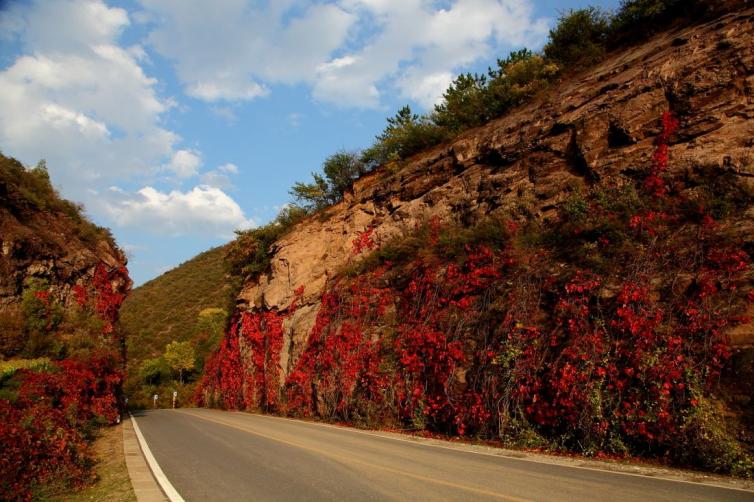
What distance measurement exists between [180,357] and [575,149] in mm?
45410

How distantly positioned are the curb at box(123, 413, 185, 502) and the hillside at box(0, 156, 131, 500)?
0.76 meters

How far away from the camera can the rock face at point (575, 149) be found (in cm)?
1289

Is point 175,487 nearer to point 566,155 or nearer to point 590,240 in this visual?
point 590,240

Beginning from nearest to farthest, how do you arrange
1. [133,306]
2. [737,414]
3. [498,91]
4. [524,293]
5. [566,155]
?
[737,414] < [524,293] < [566,155] < [498,91] < [133,306]

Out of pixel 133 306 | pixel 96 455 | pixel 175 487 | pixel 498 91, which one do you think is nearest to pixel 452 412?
pixel 175 487

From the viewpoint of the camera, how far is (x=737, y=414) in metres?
7.96

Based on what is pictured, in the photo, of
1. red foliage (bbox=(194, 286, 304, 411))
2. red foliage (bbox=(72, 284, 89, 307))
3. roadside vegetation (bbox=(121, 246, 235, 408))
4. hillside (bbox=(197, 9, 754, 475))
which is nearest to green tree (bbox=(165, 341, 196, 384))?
roadside vegetation (bbox=(121, 246, 235, 408))

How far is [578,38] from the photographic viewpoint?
22.3 meters

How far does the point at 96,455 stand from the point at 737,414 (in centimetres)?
1313

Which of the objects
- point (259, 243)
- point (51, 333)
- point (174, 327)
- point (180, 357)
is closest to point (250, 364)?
point (259, 243)

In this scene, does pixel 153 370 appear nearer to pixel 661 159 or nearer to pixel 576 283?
pixel 576 283

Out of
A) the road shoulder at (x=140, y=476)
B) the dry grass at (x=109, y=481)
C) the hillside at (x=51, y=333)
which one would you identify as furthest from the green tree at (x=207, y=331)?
the road shoulder at (x=140, y=476)

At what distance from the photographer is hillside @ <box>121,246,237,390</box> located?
55125mm

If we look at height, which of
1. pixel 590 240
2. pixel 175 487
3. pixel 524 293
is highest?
pixel 590 240
